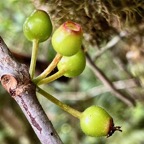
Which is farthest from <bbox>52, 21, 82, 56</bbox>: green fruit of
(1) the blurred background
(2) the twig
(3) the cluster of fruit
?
(2) the twig

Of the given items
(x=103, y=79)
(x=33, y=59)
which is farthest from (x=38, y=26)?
(x=103, y=79)

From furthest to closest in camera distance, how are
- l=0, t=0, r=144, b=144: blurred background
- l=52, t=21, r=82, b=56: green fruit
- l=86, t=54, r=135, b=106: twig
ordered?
l=86, t=54, r=135, b=106: twig, l=0, t=0, r=144, b=144: blurred background, l=52, t=21, r=82, b=56: green fruit

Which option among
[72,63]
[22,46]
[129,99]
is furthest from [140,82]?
[72,63]

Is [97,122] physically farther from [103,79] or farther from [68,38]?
[103,79]

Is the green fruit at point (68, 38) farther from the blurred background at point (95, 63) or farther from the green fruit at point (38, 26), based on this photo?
the blurred background at point (95, 63)

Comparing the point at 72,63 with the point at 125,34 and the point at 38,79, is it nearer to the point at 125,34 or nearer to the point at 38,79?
the point at 38,79

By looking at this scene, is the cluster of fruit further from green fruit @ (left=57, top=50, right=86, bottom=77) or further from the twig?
the twig

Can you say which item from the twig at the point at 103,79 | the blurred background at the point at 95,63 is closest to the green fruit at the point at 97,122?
the blurred background at the point at 95,63

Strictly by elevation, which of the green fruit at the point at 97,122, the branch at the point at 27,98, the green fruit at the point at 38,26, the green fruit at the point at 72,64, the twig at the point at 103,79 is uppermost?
the twig at the point at 103,79
